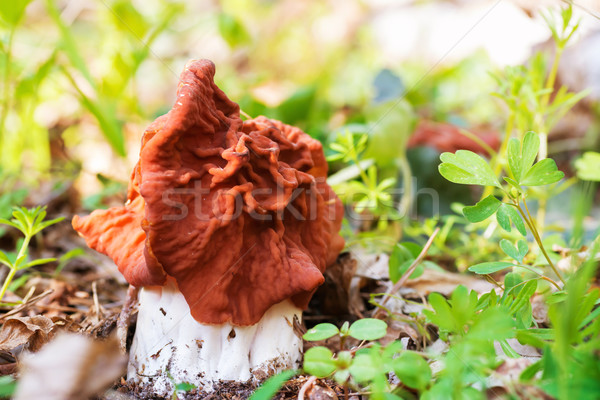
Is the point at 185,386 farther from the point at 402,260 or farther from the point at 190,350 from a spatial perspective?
the point at 402,260

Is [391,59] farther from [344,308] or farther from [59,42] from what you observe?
[344,308]

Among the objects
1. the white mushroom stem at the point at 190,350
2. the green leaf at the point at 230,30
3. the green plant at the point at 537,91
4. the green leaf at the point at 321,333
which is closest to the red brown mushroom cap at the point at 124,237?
the white mushroom stem at the point at 190,350

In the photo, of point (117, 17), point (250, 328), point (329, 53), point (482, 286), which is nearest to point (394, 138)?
point (482, 286)

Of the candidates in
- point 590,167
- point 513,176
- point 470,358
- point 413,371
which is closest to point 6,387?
point 413,371

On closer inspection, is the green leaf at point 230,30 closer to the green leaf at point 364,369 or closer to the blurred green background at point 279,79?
the blurred green background at point 279,79

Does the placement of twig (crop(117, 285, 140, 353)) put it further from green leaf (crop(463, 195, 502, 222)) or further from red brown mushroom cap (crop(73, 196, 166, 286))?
green leaf (crop(463, 195, 502, 222))

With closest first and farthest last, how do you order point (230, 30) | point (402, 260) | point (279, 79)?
1. point (402, 260)
2. point (230, 30)
3. point (279, 79)
